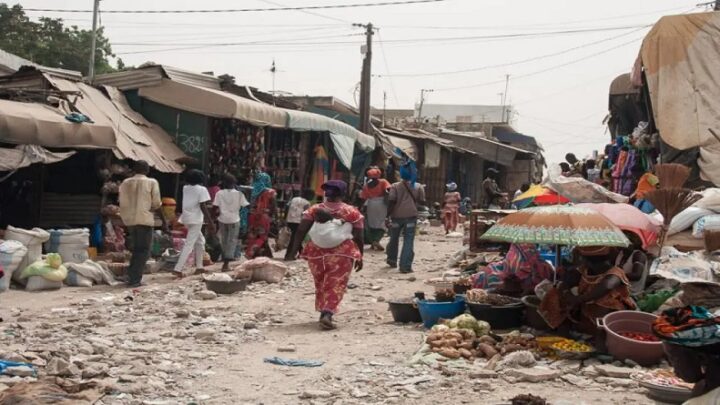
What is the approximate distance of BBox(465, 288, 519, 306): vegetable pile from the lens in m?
7.21

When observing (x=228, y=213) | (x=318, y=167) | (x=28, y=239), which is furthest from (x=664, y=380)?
(x=318, y=167)

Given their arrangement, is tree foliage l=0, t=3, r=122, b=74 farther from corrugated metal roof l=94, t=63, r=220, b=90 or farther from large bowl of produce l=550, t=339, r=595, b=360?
large bowl of produce l=550, t=339, r=595, b=360

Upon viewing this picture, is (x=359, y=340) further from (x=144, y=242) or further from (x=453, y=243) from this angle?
(x=453, y=243)

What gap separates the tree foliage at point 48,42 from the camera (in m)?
30.3

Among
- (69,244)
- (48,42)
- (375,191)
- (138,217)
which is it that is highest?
(48,42)

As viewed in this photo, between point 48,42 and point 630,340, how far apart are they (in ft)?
103

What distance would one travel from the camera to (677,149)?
34.3ft

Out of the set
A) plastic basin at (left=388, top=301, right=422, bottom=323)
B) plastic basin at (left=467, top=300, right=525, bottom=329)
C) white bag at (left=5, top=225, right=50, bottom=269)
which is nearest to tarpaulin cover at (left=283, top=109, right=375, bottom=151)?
white bag at (left=5, top=225, right=50, bottom=269)

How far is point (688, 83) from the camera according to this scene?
10.5m

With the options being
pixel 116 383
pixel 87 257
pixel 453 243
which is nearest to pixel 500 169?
pixel 453 243

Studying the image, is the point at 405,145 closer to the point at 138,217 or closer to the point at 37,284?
the point at 138,217

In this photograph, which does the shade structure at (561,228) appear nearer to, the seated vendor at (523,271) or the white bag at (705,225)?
the seated vendor at (523,271)

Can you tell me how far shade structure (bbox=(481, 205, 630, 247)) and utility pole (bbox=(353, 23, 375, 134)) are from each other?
15.4 meters

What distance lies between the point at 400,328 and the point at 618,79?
32.2ft
